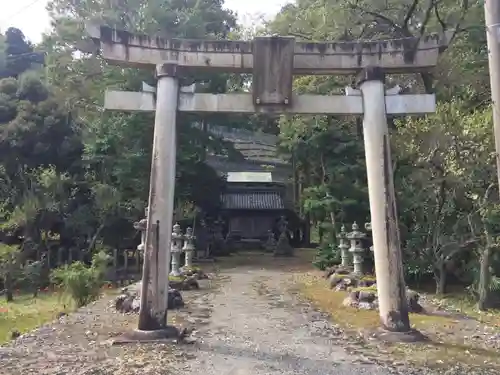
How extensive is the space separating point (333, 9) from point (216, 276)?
997cm

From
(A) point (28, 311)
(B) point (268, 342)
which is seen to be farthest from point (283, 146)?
(B) point (268, 342)

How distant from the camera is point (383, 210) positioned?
327 inches

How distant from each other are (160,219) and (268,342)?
2.52m

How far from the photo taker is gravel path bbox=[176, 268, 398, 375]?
22.0 feet

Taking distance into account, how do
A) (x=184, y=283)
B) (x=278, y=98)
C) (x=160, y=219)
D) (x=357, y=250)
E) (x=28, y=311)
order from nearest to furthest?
(x=160, y=219) < (x=278, y=98) < (x=184, y=283) < (x=357, y=250) < (x=28, y=311)

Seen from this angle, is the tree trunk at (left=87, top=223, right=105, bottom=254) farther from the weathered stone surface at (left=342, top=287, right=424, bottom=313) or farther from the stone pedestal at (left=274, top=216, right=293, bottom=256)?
the weathered stone surface at (left=342, top=287, right=424, bottom=313)

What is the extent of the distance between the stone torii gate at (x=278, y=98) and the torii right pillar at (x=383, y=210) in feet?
0.05

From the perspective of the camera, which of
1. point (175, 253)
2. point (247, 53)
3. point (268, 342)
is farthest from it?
point (175, 253)

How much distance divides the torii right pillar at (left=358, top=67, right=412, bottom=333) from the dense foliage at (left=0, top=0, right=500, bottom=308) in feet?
16.7

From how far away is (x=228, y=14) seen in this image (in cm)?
3114

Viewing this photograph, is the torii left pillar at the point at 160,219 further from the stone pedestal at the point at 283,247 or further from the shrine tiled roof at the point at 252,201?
the shrine tiled roof at the point at 252,201

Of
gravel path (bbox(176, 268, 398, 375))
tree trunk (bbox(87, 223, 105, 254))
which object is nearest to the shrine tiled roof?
tree trunk (bbox(87, 223, 105, 254))

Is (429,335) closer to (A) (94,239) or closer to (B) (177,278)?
(B) (177,278)

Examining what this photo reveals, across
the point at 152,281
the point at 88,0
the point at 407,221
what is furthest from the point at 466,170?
the point at 88,0
